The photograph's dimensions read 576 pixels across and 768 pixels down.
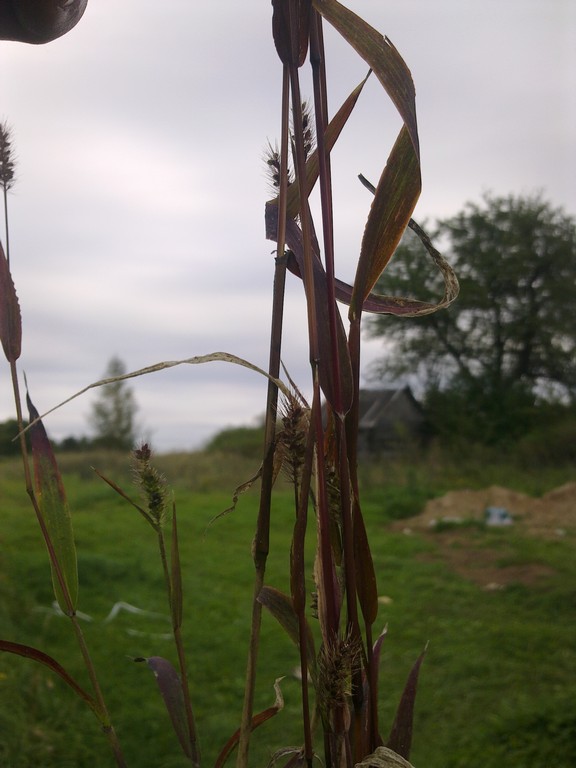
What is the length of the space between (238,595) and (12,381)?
12.9ft

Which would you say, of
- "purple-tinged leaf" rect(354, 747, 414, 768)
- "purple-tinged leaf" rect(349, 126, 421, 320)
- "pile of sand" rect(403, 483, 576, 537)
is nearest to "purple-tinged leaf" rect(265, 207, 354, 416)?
"purple-tinged leaf" rect(349, 126, 421, 320)

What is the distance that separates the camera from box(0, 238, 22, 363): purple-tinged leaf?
0.44m

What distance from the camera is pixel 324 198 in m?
Result: 0.38

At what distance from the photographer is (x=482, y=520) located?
6.61 meters

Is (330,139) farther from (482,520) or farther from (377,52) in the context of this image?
(482,520)

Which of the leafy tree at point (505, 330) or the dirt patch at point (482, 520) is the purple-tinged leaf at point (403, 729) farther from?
the leafy tree at point (505, 330)

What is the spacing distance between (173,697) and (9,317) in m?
0.26

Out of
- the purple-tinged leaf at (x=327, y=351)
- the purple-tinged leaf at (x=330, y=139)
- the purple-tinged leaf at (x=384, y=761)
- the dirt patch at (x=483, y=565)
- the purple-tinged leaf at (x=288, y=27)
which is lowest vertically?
the dirt patch at (x=483, y=565)

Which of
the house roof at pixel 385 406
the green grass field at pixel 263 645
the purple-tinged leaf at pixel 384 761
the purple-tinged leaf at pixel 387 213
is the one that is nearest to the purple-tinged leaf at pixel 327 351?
the purple-tinged leaf at pixel 387 213

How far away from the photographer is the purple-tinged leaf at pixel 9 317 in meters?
0.44

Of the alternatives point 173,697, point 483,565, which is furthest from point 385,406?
point 173,697

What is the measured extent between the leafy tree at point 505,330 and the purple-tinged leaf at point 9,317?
11.9 meters

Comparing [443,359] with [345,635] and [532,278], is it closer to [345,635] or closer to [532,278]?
[532,278]

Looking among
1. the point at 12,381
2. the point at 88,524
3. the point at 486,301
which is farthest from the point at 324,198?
the point at 486,301
